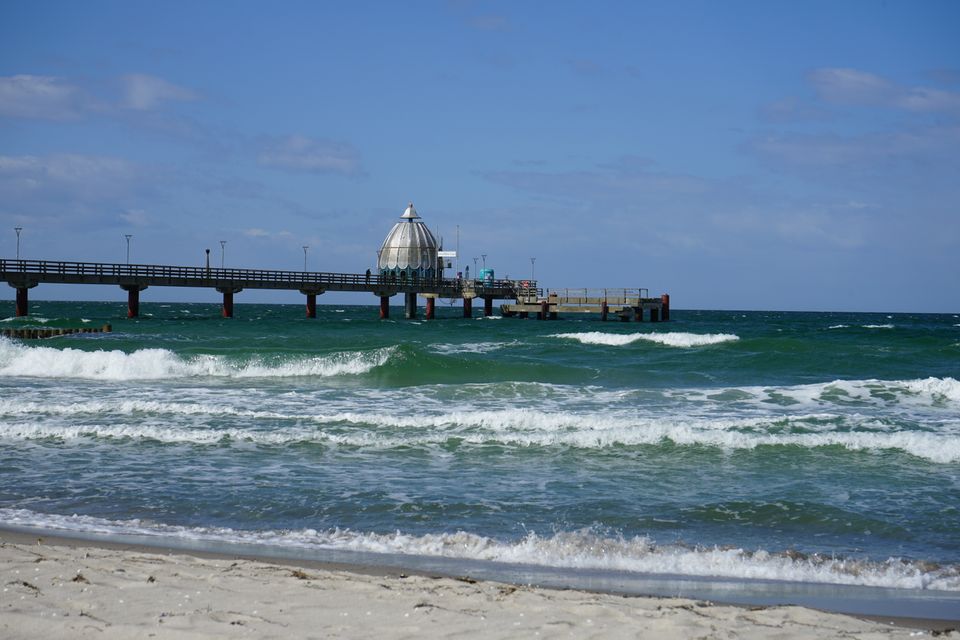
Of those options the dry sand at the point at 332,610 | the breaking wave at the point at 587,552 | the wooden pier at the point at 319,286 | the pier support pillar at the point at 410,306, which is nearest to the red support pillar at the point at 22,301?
the wooden pier at the point at 319,286

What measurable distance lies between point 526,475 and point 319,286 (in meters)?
51.9

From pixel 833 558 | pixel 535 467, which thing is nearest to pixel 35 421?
pixel 535 467

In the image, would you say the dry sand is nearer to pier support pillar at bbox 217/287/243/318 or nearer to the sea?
the sea

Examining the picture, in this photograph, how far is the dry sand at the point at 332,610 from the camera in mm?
4422

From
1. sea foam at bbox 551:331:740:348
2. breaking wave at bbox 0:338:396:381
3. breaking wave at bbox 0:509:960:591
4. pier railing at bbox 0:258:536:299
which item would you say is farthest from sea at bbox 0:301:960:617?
pier railing at bbox 0:258:536:299

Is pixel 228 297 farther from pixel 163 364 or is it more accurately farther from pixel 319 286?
pixel 163 364

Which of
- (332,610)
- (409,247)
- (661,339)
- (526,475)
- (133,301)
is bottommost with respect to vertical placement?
(526,475)

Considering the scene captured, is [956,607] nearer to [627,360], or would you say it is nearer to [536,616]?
[536,616]

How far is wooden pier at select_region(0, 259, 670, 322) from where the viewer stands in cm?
4875

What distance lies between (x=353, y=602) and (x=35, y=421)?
32.7 feet

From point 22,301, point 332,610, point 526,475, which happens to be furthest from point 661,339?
point 22,301

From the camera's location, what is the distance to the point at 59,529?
709cm

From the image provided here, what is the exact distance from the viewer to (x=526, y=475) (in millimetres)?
9773

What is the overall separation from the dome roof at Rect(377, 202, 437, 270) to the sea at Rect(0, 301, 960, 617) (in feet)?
180
